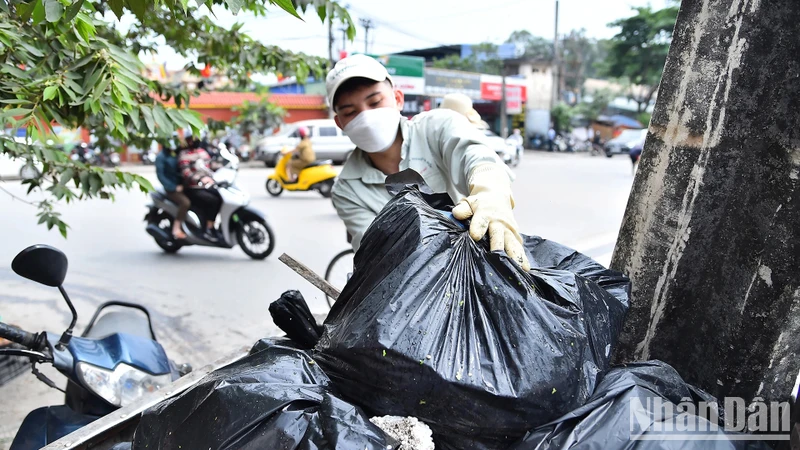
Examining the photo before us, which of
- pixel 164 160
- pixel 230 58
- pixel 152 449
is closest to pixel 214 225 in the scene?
pixel 164 160

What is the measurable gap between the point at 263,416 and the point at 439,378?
0.33 metres

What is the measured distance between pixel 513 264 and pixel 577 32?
4964 centimetres

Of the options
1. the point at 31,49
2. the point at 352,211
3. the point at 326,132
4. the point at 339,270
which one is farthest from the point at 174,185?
the point at 326,132

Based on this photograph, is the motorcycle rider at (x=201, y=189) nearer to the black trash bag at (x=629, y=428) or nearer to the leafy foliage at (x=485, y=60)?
the black trash bag at (x=629, y=428)

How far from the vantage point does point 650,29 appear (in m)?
27.1

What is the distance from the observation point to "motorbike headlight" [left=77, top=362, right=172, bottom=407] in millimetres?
1813

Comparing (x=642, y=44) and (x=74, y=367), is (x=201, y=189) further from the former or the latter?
(x=642, y=44)

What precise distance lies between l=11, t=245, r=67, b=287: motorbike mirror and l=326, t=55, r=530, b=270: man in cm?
95

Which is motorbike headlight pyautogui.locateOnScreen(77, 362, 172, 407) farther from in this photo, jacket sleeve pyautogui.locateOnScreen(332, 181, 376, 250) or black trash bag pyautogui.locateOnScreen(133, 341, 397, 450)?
jacket sleeve pyautogui.locateOnScreen(332, 181, 376, 250)

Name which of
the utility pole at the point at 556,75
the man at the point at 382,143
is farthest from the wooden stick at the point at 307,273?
the utility pole at the point at 556,75

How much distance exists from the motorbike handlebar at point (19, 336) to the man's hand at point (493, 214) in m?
1.35

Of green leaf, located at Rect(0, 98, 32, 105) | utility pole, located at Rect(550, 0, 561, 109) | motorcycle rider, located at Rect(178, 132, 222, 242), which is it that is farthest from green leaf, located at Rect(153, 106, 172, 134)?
utility pole, located at Rect(550, 0, 561, 109)

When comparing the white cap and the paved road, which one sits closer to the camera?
the white cap

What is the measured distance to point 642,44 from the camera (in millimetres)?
28094
